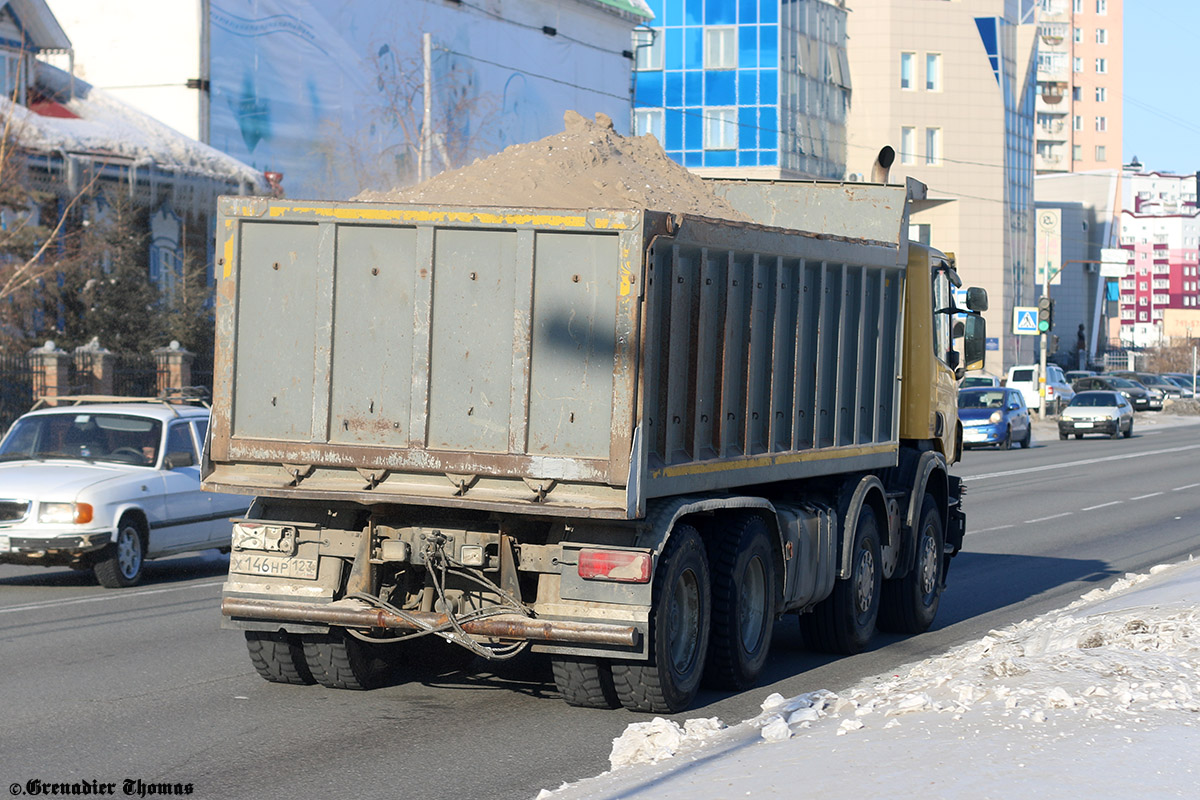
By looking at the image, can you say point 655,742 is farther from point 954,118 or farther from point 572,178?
point 954,118

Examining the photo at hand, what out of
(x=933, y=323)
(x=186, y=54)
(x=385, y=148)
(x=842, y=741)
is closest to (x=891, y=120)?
(x=385, y=148)

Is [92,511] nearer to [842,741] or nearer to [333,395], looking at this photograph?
[333,395]

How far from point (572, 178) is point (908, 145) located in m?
84.3

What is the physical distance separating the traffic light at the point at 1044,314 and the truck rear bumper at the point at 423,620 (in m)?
37.7

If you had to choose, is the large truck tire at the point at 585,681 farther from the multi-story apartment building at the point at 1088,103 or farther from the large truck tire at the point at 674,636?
the multi-story apartment building at the point at 1088,103

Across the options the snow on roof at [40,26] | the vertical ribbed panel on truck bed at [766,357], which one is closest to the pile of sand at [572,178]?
the vertical ribbed panel on truck bed at [766,357]

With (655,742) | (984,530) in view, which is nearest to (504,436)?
(655,742)

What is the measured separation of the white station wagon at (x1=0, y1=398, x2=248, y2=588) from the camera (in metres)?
13.2

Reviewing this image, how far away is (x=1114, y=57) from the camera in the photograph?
172625 millimetres

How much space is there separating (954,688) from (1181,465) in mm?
30176

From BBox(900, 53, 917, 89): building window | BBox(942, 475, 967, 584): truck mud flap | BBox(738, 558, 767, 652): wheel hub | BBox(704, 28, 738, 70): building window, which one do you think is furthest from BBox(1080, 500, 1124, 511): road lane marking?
BBox(900, 53, 917, 89): building window

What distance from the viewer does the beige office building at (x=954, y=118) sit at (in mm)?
89938

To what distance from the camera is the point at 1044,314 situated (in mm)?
44375

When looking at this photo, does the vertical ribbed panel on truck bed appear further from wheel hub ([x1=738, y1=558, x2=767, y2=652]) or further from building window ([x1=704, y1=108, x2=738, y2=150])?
building window ([x1=704, y1=108, x2=738, y2=150])
